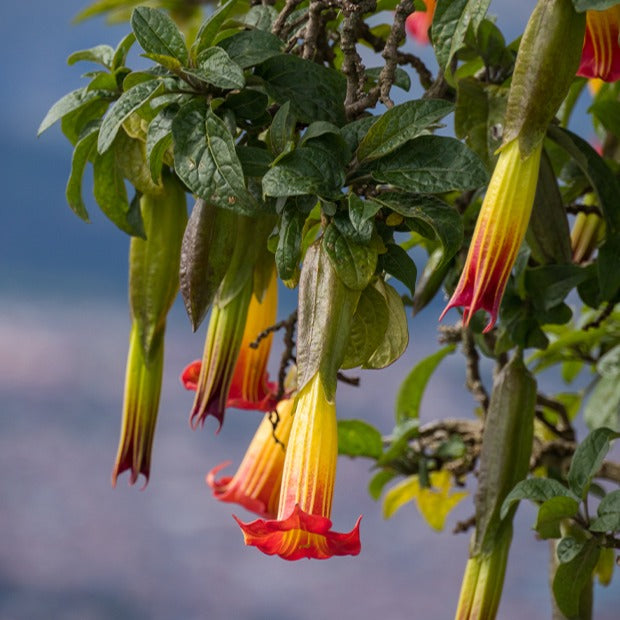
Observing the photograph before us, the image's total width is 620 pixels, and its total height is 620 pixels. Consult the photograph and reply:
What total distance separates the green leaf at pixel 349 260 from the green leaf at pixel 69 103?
25 cm

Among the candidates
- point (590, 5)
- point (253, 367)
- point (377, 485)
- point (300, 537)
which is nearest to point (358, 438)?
point (377, 485)

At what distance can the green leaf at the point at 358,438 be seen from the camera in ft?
3.87

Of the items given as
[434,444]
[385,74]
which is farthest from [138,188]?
[434,444]

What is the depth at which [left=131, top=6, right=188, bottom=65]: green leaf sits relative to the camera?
26.6 inches

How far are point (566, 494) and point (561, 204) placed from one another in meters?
0.22

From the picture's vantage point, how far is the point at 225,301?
0.76m

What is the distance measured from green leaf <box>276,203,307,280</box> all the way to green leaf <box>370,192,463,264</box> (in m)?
0.05

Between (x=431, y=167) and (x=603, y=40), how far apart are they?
7.4 inches

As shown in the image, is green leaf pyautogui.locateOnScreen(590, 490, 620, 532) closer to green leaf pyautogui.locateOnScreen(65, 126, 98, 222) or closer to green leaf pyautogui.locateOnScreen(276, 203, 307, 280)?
green leaf pyautogui.locateOnScreen(276, 203, 307, 280)

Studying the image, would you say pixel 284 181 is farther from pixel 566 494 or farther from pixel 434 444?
pixel 434 444

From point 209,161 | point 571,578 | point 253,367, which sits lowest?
point 571,578

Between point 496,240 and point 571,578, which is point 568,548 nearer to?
point 571,578

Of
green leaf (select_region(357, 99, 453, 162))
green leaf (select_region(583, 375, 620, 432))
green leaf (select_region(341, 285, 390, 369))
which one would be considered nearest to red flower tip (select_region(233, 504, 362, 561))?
green leaf (select_region(341, 285, 390, 369))

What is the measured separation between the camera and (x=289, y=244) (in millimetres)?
632
